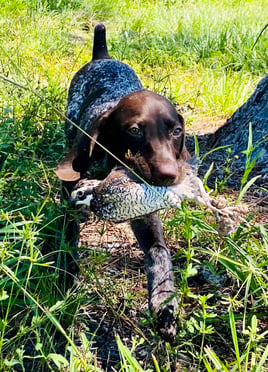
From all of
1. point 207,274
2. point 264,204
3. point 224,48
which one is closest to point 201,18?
point 224,48

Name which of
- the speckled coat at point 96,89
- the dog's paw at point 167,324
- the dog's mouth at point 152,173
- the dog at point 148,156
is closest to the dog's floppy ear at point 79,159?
the dog at point 148,156

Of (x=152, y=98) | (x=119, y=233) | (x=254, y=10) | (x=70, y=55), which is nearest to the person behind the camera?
(x=152, y=98)

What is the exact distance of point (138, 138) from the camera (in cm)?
280

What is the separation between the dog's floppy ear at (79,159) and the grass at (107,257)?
122mm

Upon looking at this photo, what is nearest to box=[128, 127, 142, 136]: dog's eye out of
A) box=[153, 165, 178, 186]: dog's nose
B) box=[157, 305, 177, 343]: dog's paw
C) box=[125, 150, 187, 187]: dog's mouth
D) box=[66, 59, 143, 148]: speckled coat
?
box=[125, 150, 187, 187]: dog's mouth

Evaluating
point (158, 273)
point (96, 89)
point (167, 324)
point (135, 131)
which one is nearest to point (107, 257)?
point (158, 273)

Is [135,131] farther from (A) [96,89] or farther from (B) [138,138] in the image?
(A) [96,89]

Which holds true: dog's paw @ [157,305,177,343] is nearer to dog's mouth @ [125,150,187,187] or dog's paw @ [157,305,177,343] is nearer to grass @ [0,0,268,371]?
grass @ [0,0,268,371]

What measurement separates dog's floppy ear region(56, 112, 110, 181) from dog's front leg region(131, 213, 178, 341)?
386 mm

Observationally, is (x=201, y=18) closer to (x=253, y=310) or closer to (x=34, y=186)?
(x=34, y=186)

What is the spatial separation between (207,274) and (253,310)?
0.41 meters

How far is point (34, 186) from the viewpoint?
309cm

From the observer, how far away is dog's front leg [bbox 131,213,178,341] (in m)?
2.38

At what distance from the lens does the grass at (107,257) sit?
7.45 ft
